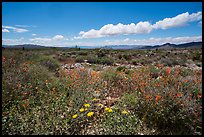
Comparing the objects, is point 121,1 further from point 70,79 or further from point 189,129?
point 70,79

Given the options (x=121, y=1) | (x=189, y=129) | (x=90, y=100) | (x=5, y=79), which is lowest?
(x=189, y=129)

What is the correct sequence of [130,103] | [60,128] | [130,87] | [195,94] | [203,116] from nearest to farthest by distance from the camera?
[203,116]
[60,128]
[195,94]
[130,103]
[130,87]

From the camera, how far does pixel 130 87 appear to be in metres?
5.38

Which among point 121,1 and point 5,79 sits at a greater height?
point 121,1

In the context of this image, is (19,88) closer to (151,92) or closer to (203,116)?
(151,92)

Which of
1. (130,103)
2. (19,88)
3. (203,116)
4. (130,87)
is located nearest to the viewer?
(203,116)

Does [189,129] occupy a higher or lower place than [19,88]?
lower

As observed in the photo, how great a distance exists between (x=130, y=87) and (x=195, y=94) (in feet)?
6.40

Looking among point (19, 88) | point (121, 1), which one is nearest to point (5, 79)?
point (19, 88)

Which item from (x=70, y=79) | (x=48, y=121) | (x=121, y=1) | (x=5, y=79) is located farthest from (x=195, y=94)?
(x=5, y=79)

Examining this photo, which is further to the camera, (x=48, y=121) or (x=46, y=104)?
(x=46, y=104)

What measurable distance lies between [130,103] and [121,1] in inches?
83.3

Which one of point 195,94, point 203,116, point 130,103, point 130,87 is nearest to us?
point 203,116

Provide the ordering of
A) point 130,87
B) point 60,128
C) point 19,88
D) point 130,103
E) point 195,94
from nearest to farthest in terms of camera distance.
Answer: point 60,128 < point 195,94 < point 130,103 < point 19,88 < point 130,87
